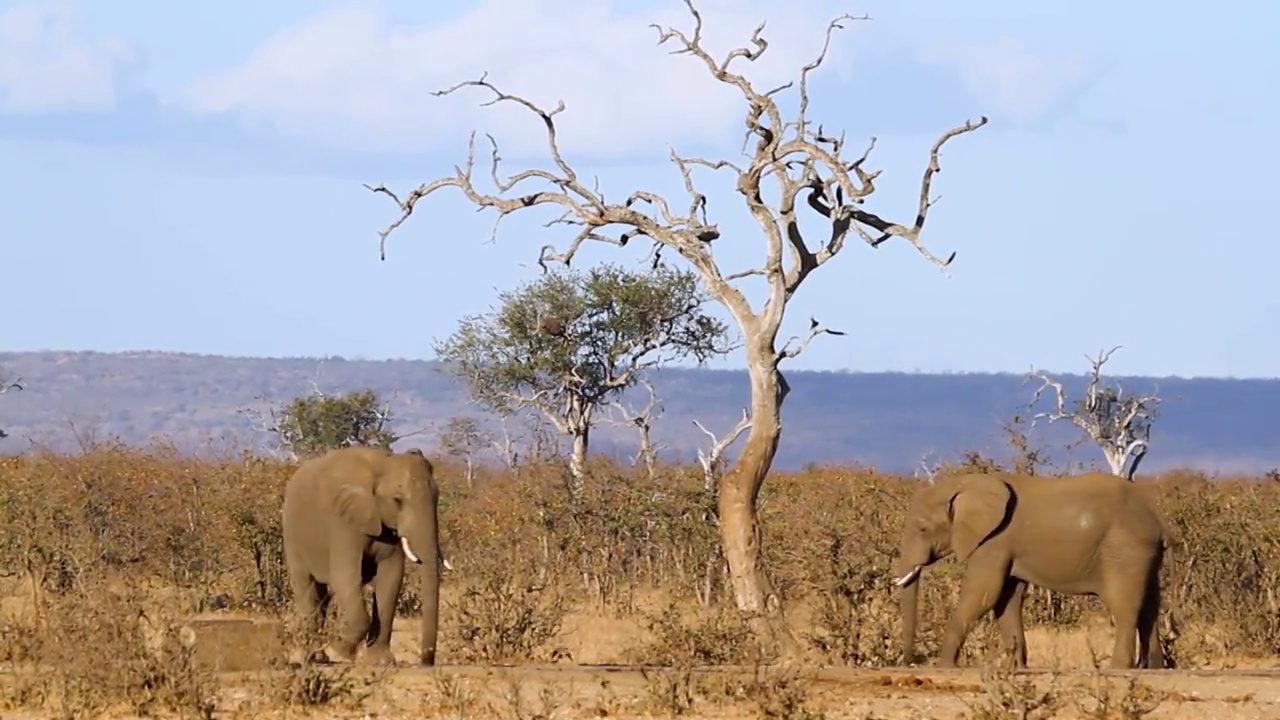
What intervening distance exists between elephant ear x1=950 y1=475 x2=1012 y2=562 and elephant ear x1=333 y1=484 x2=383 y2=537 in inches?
179

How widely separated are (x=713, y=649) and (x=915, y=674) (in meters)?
1.94

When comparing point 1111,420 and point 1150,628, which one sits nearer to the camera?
point 1150,628

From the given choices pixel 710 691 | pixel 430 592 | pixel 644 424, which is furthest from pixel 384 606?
pixel 644 424

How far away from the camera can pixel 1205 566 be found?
71.3ft


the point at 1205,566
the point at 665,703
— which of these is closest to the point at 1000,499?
the point at 1205,566

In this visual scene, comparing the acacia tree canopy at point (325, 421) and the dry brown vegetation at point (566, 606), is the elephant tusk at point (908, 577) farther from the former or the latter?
the acacia tree canopy at point (325, 421)

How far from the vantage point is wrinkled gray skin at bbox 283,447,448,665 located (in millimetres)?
18188

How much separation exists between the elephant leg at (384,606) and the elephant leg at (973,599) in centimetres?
426

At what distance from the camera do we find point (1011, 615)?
18844mm

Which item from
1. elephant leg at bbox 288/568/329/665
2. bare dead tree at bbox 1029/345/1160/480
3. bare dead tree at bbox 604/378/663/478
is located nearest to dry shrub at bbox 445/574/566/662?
elephant leg at bbox 288/568/329/665

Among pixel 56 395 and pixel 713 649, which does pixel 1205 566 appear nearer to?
pixel 713 649

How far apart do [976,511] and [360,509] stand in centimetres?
482

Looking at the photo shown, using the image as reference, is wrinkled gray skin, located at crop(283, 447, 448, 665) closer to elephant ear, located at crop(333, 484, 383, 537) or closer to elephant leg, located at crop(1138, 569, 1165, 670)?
elephant ear, located at crop(333, 484, 383, 537)

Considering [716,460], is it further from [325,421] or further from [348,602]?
[325,421]
